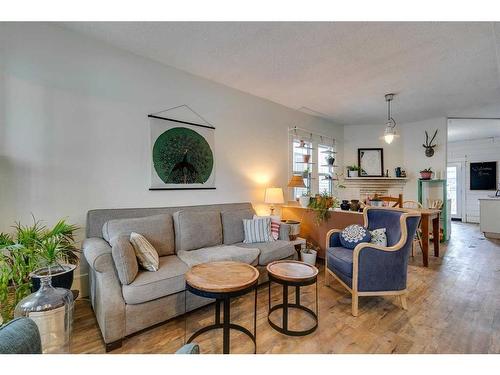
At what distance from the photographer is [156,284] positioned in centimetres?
189

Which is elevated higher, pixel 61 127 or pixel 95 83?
pixel 95 83

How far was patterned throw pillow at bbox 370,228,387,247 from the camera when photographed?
2.46 meters

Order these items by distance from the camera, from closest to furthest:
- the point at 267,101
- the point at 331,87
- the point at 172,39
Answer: the point at 172,39 < the point at 331,87 < the point at 267,101

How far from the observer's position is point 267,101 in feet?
13.8

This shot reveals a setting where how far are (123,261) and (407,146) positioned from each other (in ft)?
20.1

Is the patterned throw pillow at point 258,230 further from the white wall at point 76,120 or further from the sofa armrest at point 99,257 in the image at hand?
the sofa armrest at point 99,257

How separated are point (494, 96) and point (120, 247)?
5.76 metres

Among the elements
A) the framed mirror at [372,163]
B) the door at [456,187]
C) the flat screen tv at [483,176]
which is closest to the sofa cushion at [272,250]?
the framed mirror at [372,163]

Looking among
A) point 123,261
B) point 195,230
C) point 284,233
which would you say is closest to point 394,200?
point 284,233

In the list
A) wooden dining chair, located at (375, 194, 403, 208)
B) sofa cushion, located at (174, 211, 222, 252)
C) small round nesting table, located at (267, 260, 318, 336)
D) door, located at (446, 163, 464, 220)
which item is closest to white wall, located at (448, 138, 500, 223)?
door, located at (446, 163, 464, 220)

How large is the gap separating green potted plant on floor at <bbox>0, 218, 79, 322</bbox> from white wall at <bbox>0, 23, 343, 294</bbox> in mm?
409
